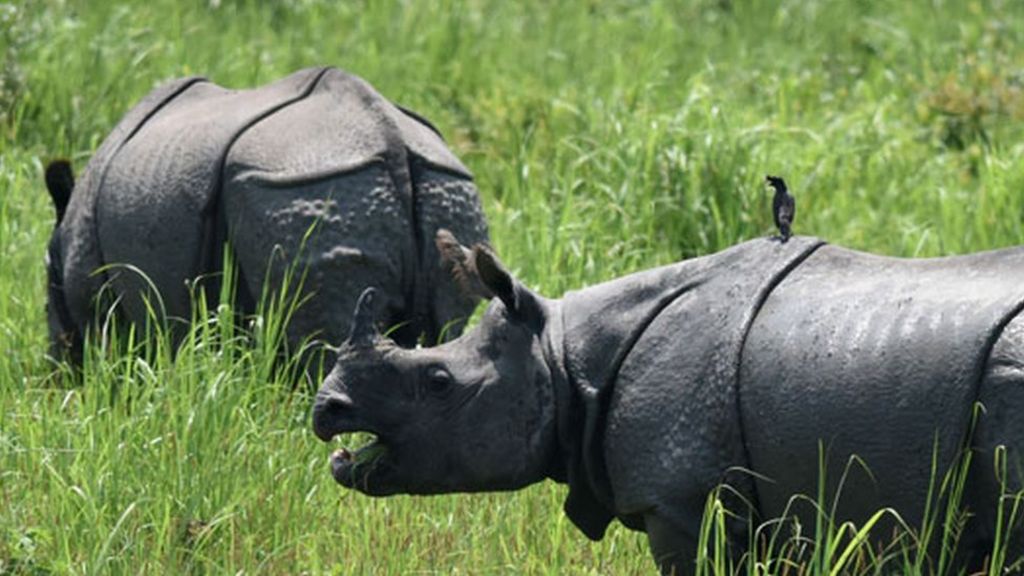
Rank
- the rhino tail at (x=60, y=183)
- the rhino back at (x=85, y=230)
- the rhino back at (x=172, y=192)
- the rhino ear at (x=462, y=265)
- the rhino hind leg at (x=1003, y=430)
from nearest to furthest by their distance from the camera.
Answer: the rhino hind leg at (x=1003, y=430)
the rhino ear at (x=462, y=265)
the rhino back at (x=172, y=192)
the rhino back at (x=85, y=230)
the rhino tail at (x=60, y=183)

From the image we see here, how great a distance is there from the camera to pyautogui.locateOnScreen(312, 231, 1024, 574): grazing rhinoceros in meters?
4.79

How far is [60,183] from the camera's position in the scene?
7.86 m

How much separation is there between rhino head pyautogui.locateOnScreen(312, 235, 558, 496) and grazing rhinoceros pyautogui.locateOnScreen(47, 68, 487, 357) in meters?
1.53

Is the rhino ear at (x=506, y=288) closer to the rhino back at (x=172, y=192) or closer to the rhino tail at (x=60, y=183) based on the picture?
the rhino back at (x=172, y=192)

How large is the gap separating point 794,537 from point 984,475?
43cm

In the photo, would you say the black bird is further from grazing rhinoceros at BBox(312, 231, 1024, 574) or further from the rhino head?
the rhino head

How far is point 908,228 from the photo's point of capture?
9.12 meters

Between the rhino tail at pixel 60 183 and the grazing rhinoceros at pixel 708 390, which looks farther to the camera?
the rhino tail at pixel 60 183

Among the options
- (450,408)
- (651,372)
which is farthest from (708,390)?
(450,408)

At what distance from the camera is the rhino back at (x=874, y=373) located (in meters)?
4.76

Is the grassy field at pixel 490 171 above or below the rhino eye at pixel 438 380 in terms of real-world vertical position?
below

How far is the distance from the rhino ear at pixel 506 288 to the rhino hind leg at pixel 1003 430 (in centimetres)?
104

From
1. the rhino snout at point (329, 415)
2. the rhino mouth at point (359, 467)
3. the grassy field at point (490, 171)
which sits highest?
the rhino snout at point (329, 415)

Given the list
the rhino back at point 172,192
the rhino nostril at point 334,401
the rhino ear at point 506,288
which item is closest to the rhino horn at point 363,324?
the rhino nostril at point 334,401
